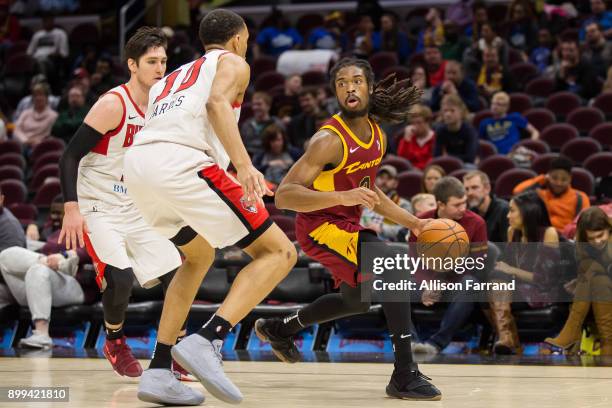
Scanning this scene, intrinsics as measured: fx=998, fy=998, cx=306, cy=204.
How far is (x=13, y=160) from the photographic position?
12258 mm

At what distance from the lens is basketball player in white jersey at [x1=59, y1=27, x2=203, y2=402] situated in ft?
17.9

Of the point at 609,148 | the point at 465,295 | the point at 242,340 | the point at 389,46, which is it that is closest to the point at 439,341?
the point at 465,295

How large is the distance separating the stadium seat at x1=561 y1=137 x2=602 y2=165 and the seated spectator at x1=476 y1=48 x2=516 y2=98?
7.65 ft

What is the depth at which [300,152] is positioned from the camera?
10.9 meters

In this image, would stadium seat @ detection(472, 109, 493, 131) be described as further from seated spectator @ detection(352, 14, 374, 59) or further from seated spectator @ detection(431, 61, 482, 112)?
seated spectator @ detection(352, 14, 374, 59)

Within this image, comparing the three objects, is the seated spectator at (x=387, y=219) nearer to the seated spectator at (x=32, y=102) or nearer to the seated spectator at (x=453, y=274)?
the seated spectator at (x=453, y=274)

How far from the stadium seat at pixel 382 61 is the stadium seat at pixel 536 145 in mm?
3388

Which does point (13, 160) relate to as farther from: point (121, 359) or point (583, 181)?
point (121, 359)

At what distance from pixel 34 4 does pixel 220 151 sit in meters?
15.1

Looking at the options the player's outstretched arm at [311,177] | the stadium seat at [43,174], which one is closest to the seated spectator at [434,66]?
the stadium seat at [43,174]

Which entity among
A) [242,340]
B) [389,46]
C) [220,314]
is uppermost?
[389,46]

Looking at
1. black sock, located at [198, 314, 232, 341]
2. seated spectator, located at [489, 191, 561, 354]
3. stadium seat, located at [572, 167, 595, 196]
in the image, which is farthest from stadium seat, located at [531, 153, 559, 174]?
black sock, located at [198, 314, 232, 341]

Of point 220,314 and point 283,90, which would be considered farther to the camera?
point 283,90

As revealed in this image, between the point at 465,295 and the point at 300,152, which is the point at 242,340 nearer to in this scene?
the point at 465,295
